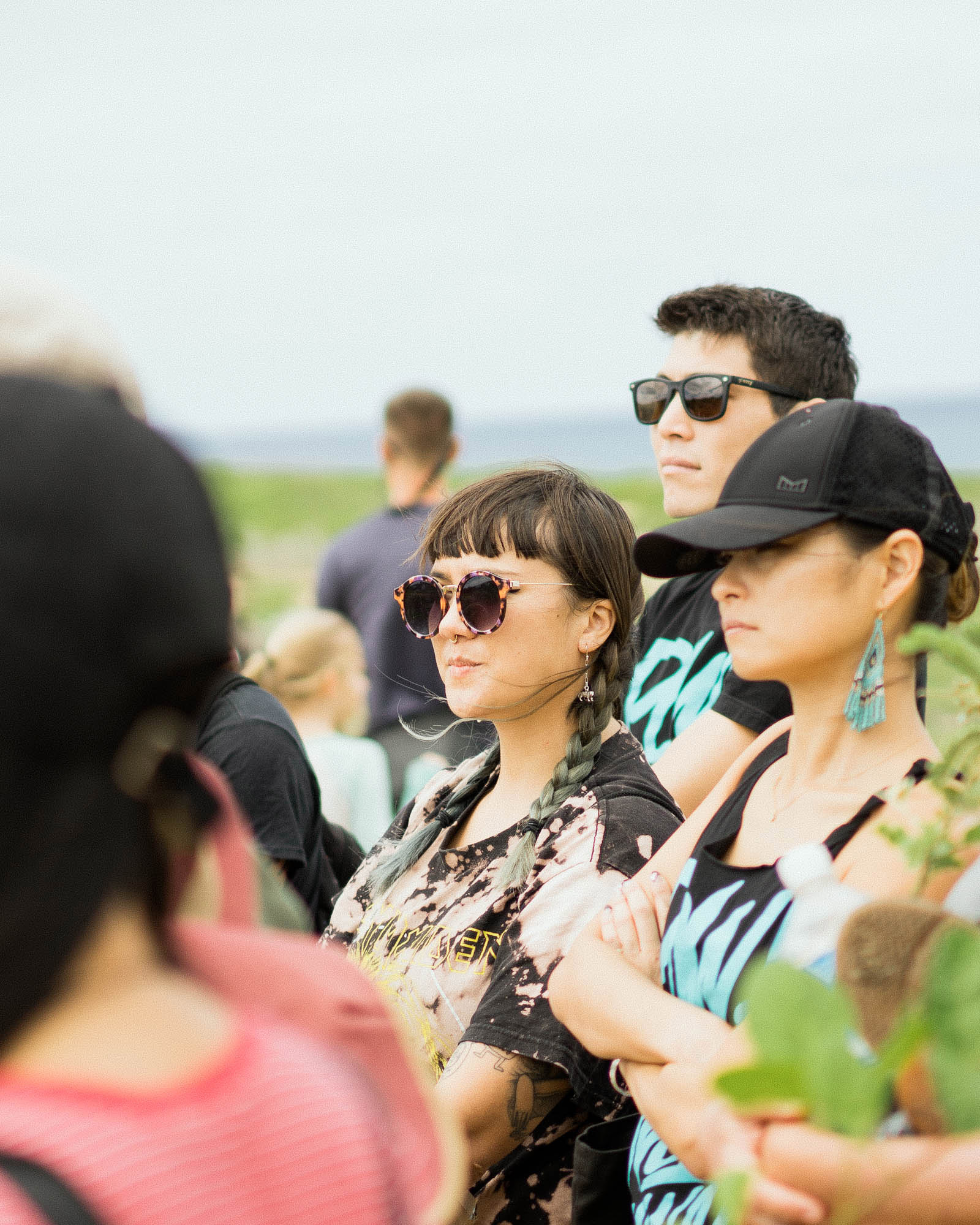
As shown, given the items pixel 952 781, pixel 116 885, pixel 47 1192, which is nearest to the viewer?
pixel 47 1192

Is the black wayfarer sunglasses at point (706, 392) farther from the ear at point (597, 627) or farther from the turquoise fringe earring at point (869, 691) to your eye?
the turquoise fringe earring at point (869, 691)

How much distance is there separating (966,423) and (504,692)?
12970 mm

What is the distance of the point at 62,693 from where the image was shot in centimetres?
82

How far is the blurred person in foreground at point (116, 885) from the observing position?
0.81m

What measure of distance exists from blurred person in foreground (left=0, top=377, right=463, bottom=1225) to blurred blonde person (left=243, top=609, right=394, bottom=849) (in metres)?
3.42

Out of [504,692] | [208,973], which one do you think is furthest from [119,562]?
[504,692]

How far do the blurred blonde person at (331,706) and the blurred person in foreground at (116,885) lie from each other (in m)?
3.42

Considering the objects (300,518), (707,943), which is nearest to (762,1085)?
(707,943)

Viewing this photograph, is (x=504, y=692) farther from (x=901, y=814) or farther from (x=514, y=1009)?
(x=901, y=814)

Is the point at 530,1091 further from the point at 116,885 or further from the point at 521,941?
the point at 116,885

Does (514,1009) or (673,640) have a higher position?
(673,640)

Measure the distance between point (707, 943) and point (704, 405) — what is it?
1811mm

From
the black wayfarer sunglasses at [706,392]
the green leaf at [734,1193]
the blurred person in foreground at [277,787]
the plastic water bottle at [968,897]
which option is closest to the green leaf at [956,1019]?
the green leaf at [734,1193]

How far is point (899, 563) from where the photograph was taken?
1.83 meters
